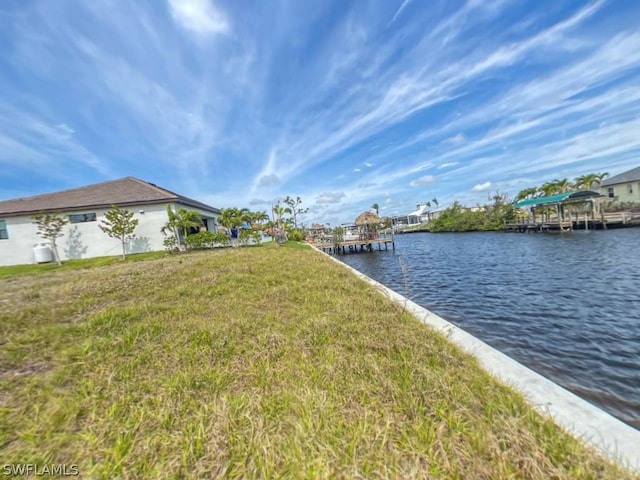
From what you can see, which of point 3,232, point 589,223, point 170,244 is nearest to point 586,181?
point 589,223

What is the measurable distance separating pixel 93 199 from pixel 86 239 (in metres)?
3.09

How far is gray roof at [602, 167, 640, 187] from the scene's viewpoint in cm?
3422

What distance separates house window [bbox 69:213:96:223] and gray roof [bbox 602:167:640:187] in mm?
62600

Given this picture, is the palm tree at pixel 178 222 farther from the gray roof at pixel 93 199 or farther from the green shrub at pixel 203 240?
the gray roof at pixel 93 199

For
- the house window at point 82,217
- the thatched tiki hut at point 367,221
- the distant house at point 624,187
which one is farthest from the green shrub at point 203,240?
the distant house at point 624,187

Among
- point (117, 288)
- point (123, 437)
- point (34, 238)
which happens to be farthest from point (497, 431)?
point (34, 238)

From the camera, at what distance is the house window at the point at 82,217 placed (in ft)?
54.3

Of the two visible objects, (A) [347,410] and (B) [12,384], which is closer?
(A) [347,410]

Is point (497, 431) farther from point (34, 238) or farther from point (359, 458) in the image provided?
point (34, 238)

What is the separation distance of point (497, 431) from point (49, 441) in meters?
3.84

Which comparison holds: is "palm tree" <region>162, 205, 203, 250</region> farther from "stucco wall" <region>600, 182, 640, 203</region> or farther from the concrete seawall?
"stucco wall" <region>600, 182, 640, 203</region>

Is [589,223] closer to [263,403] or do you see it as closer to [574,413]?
[574,413]

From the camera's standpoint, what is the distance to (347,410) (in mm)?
2330

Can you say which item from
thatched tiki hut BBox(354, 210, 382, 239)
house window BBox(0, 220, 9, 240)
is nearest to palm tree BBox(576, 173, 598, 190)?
thatched tiki hut BBox(354, 210, 382, 239)
